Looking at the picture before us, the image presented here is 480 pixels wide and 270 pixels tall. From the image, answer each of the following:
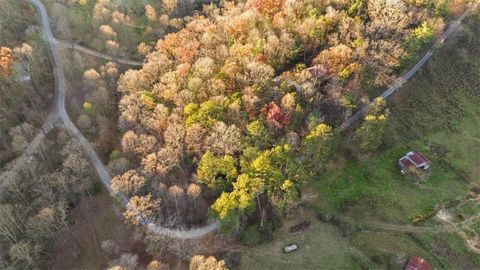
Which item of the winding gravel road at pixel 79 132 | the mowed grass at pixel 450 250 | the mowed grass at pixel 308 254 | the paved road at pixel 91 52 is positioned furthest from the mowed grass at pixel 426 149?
the paved road at pixel 91 52

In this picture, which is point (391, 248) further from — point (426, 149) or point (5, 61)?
point (5, 61)

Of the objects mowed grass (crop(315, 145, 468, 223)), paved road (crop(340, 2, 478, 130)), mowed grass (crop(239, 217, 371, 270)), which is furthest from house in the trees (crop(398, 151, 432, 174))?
mowed grass (crop(239, 217, 371, 270))

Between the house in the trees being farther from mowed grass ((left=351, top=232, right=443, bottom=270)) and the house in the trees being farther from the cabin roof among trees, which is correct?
mowed grass ((left=351, top=232, right=443, bottom=270))

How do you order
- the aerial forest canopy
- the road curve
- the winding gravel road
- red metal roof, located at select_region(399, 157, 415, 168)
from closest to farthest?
the aerial forest canopy < the road curve < the winding gravel road < red metal roof, located at select_region(399, 157, 415, 168)

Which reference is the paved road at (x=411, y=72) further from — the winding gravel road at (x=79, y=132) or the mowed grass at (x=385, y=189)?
the mowed grass at (x=385, y=189)

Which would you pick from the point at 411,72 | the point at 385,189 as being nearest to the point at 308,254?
the point at 385,189
